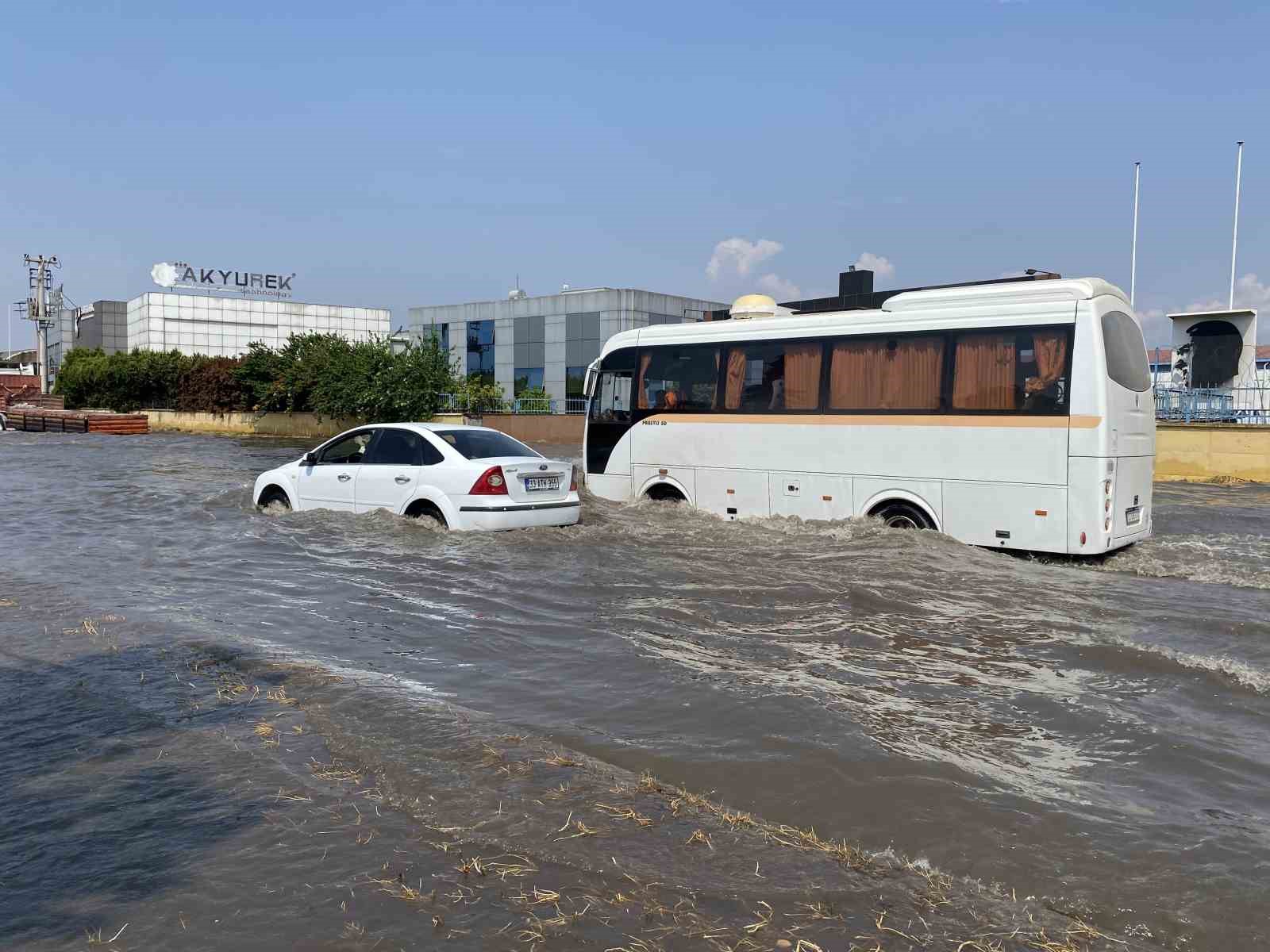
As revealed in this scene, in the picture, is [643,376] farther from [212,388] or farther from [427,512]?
[212,388]

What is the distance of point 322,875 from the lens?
3.50m

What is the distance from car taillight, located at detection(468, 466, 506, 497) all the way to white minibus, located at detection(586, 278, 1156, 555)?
11.8 ft

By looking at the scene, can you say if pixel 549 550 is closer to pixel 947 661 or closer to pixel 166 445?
pixel 947 661

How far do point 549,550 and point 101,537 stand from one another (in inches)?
243

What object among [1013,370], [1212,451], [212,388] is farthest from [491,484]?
[212,388]

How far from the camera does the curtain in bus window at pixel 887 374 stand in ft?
39.4

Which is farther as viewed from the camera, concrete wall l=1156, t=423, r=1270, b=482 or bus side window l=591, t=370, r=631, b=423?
concrete wall l=1156, t=423, r=1270, b=482

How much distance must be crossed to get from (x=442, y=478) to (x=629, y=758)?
748 centimetres

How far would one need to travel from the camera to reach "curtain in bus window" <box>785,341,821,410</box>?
13.1 m

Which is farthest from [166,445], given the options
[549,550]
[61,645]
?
[61,645]

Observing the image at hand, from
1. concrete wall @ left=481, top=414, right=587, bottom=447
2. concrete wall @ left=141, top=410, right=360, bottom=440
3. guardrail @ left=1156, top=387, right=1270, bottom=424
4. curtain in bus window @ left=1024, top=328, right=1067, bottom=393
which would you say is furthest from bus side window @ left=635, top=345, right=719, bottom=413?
concrete wall @ left=141, top=410, right=360, bottom=440

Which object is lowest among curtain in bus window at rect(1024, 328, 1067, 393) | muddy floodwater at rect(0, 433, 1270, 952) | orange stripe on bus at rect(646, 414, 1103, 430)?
muddy floodwater at rect(0, 433, 1270, 952)

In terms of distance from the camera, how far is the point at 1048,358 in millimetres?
11062

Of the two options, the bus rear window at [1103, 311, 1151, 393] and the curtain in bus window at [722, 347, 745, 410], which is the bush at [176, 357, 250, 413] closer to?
the curtain in bus window at [722, 347, 745, 410]
